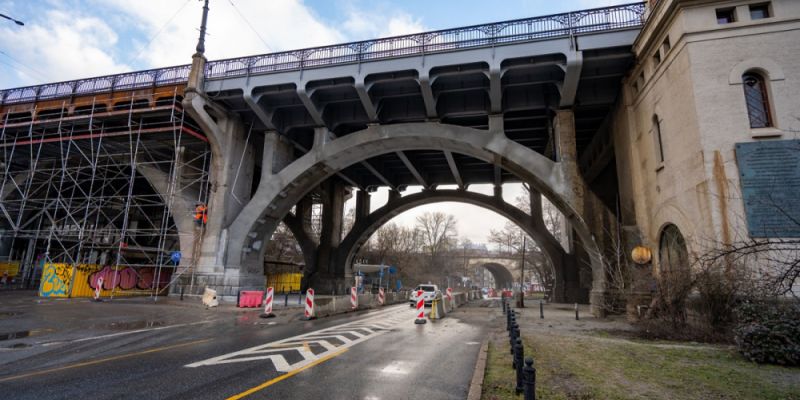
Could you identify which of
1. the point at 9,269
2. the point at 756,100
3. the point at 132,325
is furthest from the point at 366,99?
the point at 9,269

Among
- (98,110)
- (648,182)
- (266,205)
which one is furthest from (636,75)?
(98,110)

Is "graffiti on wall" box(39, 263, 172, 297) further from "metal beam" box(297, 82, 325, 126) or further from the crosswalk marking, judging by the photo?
the crosswalk marking

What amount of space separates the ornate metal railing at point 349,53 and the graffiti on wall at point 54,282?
10.9 metres

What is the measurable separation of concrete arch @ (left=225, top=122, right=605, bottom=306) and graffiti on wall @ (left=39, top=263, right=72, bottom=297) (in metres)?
9.19

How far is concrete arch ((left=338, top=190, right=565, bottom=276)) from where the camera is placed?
34650 millimetres

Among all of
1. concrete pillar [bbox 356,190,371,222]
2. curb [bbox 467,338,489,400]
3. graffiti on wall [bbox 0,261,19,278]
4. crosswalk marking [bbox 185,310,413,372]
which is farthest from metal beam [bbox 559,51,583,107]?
graffiti on wall [bbox 0,261,19,278]

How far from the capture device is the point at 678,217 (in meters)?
13.6

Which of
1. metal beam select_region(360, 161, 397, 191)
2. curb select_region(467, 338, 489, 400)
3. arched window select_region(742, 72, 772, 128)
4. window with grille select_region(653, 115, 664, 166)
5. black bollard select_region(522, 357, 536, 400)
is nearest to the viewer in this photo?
black bollard select_region(522, 357, 536, 400)

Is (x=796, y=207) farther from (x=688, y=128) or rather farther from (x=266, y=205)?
(x=266, y=205)

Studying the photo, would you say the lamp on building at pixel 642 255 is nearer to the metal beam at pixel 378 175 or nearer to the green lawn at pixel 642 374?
the green lawn at pixel 642 374

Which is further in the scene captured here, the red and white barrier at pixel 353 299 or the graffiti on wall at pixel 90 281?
the graffiti on wall at pixel 90 281

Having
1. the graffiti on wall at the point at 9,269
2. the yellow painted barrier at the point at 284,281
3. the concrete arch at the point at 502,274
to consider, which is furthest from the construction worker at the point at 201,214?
the concrete arch at the point at 502,274

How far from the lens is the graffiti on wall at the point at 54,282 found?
73.3 feet

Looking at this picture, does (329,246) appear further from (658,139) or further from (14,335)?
(658,139)
